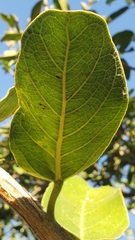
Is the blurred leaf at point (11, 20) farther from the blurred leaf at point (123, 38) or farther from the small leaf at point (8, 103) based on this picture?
the small leaf at point (8, 103)

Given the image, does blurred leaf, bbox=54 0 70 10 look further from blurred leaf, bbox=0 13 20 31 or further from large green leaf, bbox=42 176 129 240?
large green leaf, bbox=42 176 129 240

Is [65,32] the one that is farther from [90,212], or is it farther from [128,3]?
[128,3]

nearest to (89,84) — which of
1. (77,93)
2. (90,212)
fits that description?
(77,93)

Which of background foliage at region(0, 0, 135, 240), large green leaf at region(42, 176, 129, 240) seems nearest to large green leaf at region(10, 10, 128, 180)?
large green leaf at region(42, 176, 129, 240)

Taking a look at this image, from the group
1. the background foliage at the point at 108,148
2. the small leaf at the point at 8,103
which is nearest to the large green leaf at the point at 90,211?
the small leaf at the point at 8,103

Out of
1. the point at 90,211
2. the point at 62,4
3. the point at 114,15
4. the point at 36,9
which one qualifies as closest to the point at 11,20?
the point at 36,9
